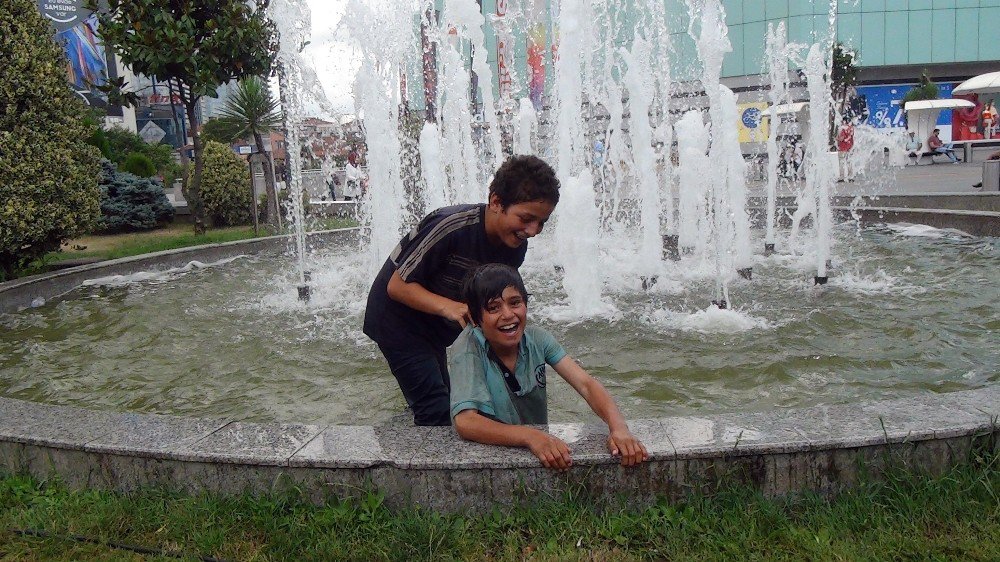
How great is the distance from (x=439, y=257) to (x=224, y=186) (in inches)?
567

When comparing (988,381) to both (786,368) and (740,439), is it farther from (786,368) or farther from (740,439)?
(740,439)

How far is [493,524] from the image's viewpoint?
7.89 feet

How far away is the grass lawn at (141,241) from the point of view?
34.1 ft

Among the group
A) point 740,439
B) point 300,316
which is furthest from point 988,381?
point 300,316

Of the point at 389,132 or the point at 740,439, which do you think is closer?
the point at 740,439

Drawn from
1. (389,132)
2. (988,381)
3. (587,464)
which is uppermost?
(389,132)

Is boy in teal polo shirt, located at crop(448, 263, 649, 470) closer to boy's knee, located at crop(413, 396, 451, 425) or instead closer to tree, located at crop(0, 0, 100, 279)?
boy's knee, located at crop(413, 396, 451, 425)

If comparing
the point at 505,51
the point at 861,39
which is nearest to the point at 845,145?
the point at 861,39

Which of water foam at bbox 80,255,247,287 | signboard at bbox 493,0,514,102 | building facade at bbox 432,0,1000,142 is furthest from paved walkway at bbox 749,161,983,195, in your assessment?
signboard at bbox 493,0,514,102

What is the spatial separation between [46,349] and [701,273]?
5834 millimetres

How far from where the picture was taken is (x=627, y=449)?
241 centimetres

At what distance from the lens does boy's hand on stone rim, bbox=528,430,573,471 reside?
94.3 inches

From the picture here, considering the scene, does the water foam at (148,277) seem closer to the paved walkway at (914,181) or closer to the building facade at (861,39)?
the paved walkway at (914,181)

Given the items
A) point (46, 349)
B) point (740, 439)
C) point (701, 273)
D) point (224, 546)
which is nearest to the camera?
point (224, 546)
